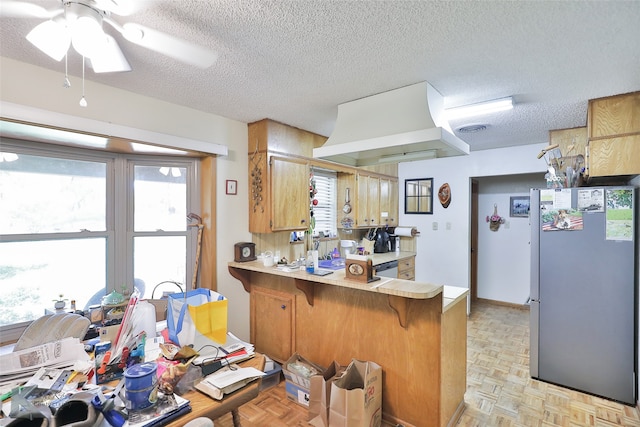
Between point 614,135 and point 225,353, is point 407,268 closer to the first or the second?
point 614,135

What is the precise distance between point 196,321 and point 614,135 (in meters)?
3.28

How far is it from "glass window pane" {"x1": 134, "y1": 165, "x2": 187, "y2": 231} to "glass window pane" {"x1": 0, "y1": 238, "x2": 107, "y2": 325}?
0.38 metres

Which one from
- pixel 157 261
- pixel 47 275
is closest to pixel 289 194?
pixel 157 261

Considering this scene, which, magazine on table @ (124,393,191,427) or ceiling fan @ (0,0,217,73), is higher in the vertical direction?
ceiling fan @ (0,0,217,73)

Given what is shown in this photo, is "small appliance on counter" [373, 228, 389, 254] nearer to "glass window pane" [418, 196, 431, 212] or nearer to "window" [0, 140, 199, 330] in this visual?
"glass window pane" [418, 196, 431, 212]

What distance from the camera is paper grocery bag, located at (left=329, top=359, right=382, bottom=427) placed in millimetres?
1890

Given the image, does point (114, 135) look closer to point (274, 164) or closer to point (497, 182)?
point (274, 164)

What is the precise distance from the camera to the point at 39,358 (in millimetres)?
1454

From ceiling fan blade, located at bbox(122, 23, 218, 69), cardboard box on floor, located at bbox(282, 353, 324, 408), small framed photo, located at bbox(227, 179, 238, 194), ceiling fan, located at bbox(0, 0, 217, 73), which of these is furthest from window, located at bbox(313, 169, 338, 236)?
ceiling fan, located at bbox(0, 0, 217, 73)

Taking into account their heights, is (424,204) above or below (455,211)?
above

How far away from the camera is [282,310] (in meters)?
2.86

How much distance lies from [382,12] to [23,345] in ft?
8.18

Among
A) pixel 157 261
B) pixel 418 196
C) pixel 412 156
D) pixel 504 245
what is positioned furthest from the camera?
pixel 418 196

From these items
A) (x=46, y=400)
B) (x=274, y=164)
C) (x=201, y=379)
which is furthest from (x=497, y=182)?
(x=46, y=400)
